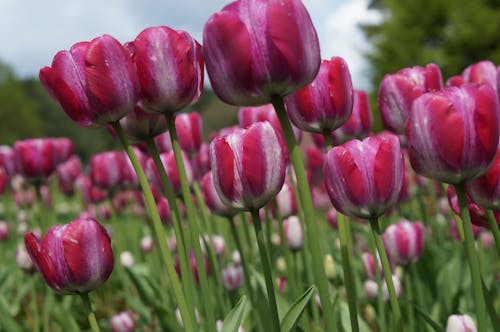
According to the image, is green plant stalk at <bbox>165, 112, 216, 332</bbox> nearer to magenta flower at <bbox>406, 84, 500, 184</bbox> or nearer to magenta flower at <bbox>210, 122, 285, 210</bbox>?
magenta flower at <bbox>210, 122, 285, 210</bbox>

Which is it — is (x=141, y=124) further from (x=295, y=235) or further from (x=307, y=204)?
(x=295, y=235)

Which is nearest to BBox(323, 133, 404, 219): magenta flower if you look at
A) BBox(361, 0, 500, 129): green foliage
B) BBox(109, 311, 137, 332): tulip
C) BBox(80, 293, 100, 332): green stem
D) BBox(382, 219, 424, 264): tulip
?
BBox(80, 293, 100, 332): green stem

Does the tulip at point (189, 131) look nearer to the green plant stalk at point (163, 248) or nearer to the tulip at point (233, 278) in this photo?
the tulip at point (233, 278)

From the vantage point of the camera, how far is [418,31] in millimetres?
17203

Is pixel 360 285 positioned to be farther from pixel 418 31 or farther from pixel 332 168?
pixel 418 31

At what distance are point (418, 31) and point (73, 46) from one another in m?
17.4

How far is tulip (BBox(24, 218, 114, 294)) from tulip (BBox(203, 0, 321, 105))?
1.15 ft

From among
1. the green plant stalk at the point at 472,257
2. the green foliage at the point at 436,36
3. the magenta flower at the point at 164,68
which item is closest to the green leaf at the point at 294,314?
the green plant stalk at the point at 472,257

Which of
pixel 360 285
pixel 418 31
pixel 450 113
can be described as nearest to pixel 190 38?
pixel 450 113

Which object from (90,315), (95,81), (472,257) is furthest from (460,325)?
(95,81)

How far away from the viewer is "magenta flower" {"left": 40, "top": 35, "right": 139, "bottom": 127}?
89 centimetres

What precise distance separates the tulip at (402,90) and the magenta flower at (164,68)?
1.59 feet

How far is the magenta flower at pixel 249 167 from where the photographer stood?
903 millimetres

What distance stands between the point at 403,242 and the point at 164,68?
3.37ft
